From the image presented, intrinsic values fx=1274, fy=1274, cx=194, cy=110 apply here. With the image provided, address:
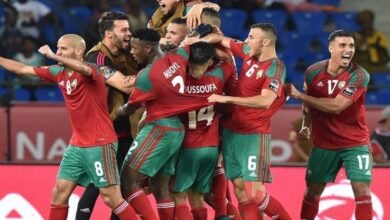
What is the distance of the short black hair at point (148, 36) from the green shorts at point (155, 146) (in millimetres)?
674

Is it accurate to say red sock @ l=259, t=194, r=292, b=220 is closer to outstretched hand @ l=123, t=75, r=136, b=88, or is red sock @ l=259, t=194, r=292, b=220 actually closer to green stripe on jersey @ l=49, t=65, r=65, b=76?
outstretched hand @ l=123, t=75, r=136, b=88

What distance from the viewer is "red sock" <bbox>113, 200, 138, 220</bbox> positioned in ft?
33.2

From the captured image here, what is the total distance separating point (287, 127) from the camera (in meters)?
13.5

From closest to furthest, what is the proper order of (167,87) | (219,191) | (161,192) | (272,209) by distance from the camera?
1. (167,87)
2. (161,192)
3. (272,209)
4. (219,191)

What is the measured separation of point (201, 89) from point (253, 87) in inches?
16.6

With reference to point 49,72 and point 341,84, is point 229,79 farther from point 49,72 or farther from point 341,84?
point 49,72

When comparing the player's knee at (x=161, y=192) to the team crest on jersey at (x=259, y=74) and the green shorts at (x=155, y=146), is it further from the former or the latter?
the team crest on jersey at (x=259, y=74)

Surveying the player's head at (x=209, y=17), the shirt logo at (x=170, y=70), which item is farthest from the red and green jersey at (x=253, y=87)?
the shirt logo at (x=170, y=70)

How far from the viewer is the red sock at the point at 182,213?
10.3 metres

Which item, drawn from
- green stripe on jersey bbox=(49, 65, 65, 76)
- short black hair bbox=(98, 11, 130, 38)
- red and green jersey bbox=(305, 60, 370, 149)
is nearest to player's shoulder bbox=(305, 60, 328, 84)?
red and green jersey bbox=(305, 60, 370, 149)

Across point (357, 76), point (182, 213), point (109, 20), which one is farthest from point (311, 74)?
point (109, 20)

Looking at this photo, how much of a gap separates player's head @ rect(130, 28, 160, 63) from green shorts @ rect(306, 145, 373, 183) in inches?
65.6

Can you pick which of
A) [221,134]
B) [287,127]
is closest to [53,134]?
[287,127]

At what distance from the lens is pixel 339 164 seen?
35.6ft
